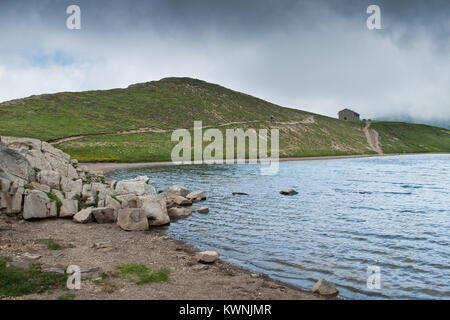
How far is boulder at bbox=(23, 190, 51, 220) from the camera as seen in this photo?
73.4 ft

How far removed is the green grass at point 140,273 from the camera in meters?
13.6

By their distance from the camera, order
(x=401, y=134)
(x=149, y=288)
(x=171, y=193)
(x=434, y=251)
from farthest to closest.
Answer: (x=401, y=134) → (x=171, y=193) → (x=434, y=251) → (x=149, y=288)

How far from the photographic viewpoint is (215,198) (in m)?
36.8

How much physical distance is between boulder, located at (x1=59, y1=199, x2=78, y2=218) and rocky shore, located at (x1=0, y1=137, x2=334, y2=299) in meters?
0.06

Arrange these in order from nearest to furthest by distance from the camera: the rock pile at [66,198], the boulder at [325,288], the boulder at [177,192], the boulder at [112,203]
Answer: the boulder at [325,288] < the rock pile at [66,198] < the boulder at [112,203] < the boulder at [177,192]

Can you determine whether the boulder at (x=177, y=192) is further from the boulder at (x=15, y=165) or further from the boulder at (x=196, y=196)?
the boulder at (x=15, y=165)

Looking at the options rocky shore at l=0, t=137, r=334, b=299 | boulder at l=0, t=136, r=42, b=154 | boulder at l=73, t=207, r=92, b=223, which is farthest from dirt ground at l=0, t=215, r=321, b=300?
boulder at l=0, t=136, r=42, b=154

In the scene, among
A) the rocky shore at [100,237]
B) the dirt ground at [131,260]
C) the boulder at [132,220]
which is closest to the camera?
the dirt ground at [131,260]

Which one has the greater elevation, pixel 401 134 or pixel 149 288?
pixel 401 134

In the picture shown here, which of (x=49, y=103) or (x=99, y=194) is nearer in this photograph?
(x=99, y=194)

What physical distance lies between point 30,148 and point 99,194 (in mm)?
11147

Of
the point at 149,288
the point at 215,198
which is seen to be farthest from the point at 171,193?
the point at 149,288

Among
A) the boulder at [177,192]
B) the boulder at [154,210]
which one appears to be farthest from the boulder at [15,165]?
the boulder at [177,192]
